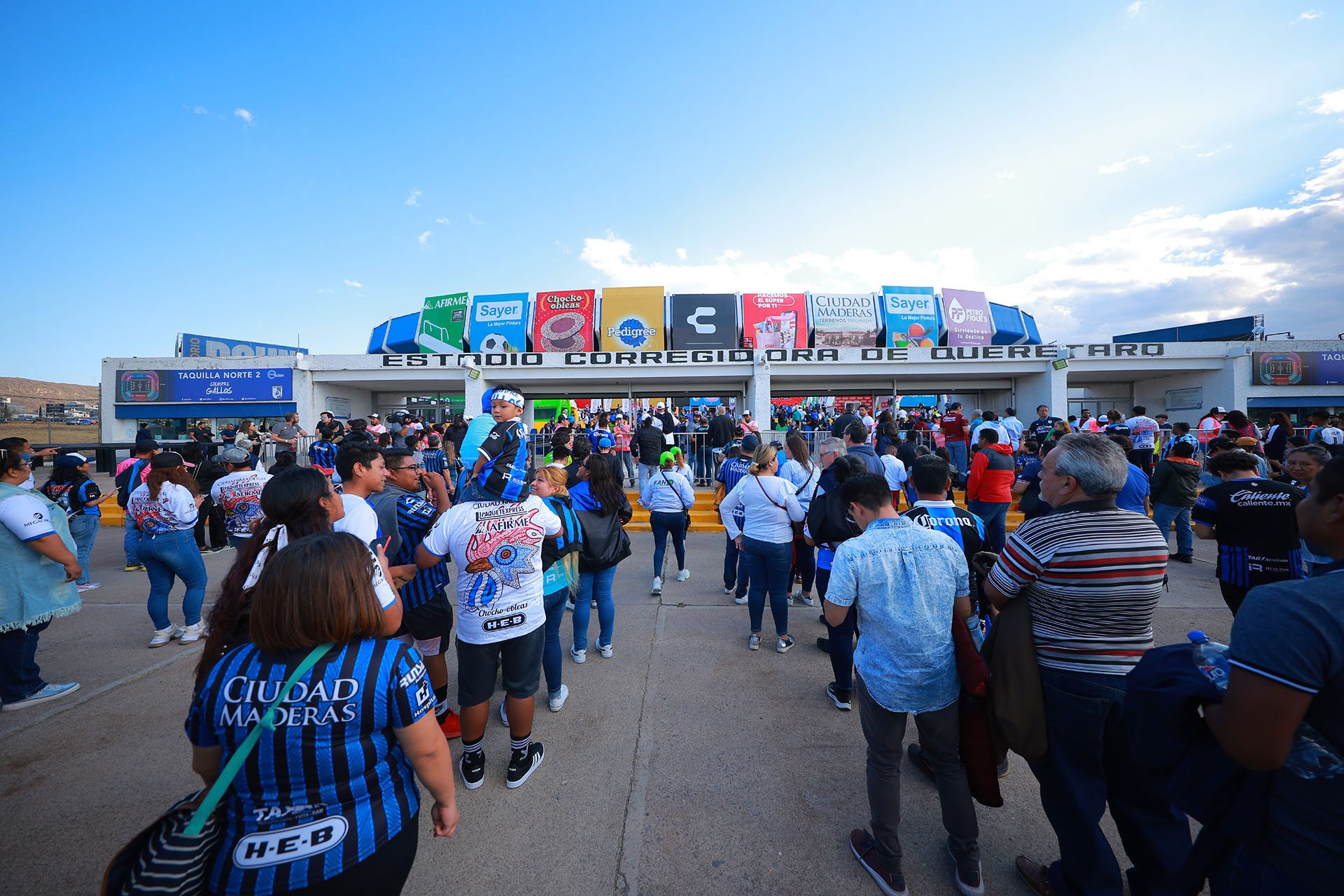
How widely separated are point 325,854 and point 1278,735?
240cm

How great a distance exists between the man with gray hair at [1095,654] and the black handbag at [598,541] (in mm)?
2923

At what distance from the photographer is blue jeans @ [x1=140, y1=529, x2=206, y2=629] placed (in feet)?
15.6

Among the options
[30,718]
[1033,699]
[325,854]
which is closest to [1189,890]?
[1033,699]

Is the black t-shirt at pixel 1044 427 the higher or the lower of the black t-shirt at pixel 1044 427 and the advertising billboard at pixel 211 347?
the lower

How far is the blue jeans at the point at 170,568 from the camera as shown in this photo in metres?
4.77

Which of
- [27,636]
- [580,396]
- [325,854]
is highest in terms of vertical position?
[580,396]

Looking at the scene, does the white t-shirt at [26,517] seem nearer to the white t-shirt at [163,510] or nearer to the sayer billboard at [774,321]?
the white t-shirt at [163,510]

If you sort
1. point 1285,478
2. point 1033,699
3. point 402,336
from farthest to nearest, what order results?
point 402,336 → point 1285,478 → point 1033,699

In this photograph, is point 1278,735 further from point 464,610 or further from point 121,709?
point 121,709

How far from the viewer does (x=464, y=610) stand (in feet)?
9.78

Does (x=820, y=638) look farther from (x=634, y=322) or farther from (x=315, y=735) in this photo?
(x=634, y=322)

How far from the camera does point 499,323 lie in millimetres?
19656

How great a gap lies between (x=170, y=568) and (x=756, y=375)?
15.3 m

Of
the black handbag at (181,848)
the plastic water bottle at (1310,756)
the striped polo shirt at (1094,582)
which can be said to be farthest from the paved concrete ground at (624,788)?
the plastic water bottle at (1310,756)
